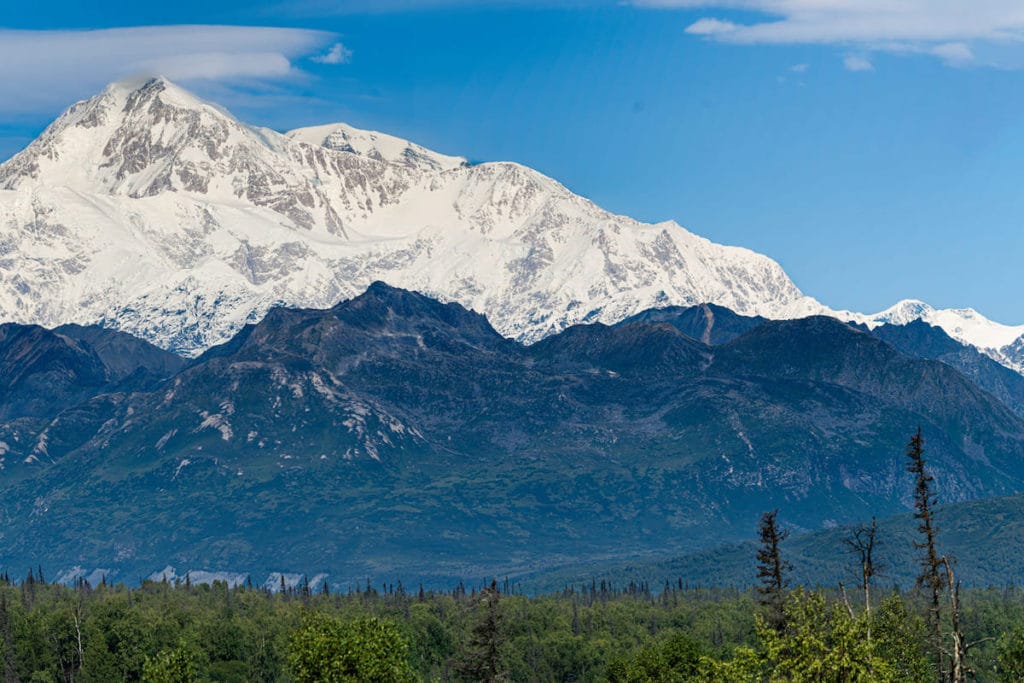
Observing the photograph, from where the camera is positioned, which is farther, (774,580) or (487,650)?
(487,650)

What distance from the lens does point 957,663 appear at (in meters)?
125

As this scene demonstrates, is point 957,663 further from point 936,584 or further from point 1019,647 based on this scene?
point 1019,647

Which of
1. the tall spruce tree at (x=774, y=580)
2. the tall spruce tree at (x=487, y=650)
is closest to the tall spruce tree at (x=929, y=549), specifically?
the tall spruce tree at (x=774, y=580)

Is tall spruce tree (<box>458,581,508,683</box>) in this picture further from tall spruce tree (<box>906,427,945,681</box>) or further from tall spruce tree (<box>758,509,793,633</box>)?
tall spruce tree (<box>906,427,945,681</box>)

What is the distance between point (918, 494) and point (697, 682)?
25.6 metres

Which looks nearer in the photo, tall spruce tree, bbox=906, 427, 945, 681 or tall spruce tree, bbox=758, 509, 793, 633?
tall spruce tree, bbox=906, 427, 945, 681

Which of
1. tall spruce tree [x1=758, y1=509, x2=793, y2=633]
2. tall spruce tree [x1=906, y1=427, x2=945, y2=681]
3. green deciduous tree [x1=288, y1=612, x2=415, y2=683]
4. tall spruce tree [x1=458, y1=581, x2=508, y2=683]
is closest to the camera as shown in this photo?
tall spruce tree [x1=906, y1=427, x2=945, y2=681]

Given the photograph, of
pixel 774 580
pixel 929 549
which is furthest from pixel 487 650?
pixel 929 549

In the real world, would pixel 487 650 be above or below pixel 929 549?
below

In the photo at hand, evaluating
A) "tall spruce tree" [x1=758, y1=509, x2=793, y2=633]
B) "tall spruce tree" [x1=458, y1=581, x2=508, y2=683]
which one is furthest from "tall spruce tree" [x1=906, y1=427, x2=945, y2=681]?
"tall spruce tree" [x1=458, y1=581, x2=508, y2=683]

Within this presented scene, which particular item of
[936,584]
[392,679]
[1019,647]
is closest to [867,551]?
[936,584]

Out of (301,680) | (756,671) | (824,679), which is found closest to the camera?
(824,679)

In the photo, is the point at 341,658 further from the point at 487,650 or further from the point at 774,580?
the point at 774,580

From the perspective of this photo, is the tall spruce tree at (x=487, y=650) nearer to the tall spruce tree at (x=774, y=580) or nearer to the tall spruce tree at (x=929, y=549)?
the tall spruce tree at (x=774, y=580)
